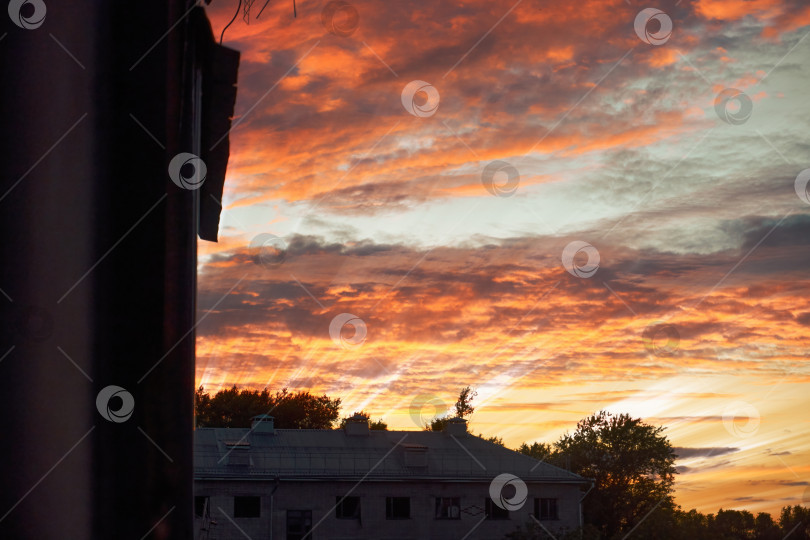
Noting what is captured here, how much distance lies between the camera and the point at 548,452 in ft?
205

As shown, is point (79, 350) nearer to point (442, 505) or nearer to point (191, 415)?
point (191, 415)

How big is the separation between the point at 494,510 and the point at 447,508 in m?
2.24

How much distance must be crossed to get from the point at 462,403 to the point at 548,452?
25.4 feet

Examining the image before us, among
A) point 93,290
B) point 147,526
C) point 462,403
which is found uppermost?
point 462,403

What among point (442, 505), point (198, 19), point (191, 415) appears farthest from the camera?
point (442, 505)

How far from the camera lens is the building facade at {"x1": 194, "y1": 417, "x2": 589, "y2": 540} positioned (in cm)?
3191

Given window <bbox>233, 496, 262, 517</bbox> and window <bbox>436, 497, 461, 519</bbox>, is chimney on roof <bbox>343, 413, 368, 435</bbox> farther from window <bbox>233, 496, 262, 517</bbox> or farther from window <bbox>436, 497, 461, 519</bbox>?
window <bbox>233, 496, 262, 517</bbox>

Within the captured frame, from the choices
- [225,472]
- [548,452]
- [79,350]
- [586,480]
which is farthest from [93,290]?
[548,452]

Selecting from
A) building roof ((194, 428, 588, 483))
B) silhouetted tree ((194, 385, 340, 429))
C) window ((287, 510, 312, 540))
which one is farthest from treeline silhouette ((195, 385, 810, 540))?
window ((287, 510, 312, 540))

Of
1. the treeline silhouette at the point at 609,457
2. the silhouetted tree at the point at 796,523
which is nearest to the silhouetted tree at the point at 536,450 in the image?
the treeline silhouette at the point at 609,457

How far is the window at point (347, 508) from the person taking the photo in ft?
108

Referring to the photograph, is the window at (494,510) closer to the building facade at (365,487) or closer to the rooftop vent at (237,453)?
the building facade at (365,487)

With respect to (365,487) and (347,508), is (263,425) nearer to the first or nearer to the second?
(365,487)

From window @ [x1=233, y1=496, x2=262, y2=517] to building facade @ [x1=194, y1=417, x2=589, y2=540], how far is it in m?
0.04
